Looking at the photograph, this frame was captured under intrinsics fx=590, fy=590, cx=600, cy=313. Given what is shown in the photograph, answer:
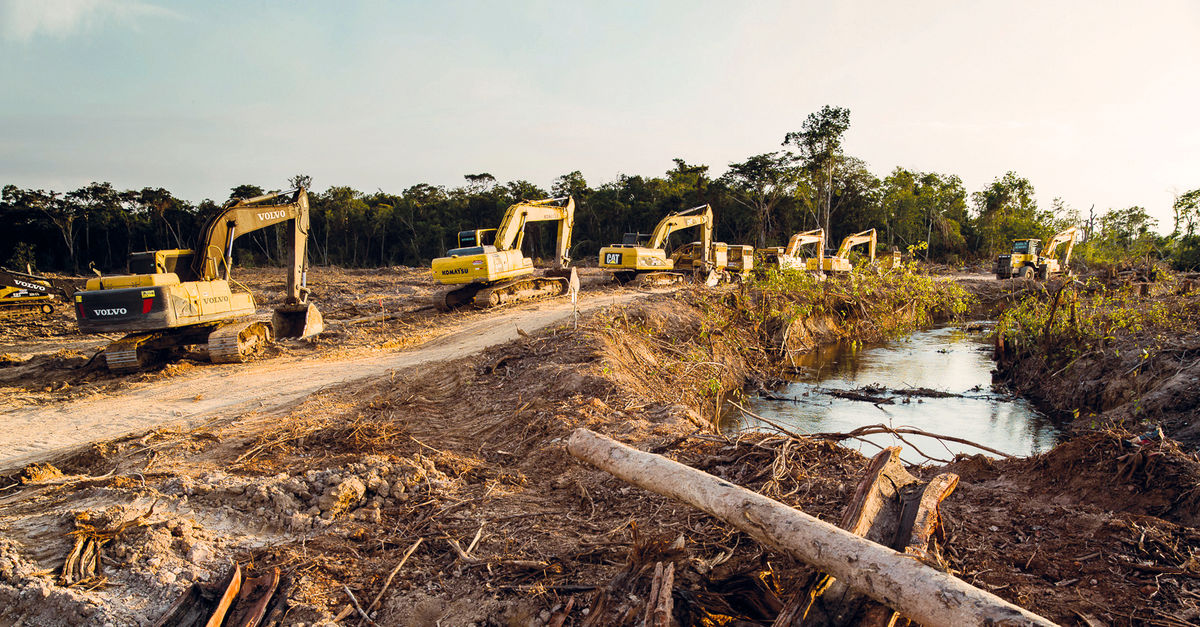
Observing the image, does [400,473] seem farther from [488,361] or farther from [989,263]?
[989,263]

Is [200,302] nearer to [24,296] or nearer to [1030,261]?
[24,296]

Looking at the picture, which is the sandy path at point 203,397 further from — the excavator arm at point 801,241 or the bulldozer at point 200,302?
the excavator arm at point 801,241

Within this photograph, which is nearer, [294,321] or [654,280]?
[294,321]

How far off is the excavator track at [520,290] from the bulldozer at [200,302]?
4.04 m

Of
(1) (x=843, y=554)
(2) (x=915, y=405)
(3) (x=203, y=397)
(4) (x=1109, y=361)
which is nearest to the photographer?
(1) (x=843, y=554)

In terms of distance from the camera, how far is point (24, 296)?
1706cm

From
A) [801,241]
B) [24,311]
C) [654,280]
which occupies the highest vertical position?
[801,241]

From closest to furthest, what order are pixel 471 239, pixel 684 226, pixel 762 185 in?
pixel 471 239 < pixel 684 226 < pixel 762 185

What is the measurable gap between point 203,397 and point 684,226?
Answer: 1527cm

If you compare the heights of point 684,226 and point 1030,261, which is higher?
point 684,226

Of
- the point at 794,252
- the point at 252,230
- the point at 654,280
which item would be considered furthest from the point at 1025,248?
the point at 252,230

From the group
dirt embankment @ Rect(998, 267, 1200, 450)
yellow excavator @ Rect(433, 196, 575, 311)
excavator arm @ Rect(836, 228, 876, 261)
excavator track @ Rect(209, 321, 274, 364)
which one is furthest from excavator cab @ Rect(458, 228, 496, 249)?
excavator arm @ Rect(836, 228, 876, 261)

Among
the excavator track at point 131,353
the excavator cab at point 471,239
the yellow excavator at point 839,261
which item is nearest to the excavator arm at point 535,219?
the excavator cab at point 471,239

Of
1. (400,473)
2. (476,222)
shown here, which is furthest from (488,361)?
(476,222)
